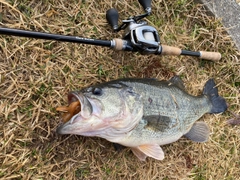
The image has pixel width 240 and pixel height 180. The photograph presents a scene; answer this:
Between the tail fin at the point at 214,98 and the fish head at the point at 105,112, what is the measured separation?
1186 millimetres

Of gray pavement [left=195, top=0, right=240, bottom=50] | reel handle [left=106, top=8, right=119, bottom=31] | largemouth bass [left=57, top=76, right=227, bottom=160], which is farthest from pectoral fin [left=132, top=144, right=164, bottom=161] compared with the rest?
gray pavement [left=195, top=0, right=240, bottom=50]

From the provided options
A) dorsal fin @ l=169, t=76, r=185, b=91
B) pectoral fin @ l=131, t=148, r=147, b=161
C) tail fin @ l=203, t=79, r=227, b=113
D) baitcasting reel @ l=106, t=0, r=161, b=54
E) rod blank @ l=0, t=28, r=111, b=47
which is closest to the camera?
rod blank @ l=0, t=28, r=111, b=47

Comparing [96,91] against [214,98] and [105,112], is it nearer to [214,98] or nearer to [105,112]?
[105,112]

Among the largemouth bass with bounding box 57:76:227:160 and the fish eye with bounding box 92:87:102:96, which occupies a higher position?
the fish eye with bounding box 92:87:102:96

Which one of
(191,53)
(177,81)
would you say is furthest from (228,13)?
(177,81)

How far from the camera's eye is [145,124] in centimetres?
278

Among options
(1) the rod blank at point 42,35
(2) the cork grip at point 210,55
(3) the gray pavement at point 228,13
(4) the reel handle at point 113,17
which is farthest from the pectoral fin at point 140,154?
(3) the gray pavement at point 228,13

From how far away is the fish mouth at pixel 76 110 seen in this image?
2393mm

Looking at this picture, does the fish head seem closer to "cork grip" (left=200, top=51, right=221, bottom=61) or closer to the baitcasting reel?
the baitcasting reel

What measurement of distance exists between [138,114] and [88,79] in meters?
0.68

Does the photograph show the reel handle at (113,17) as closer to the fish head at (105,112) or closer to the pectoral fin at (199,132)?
the fish head at (105,112)

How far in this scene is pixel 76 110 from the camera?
252 cm

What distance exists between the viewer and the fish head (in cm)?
241

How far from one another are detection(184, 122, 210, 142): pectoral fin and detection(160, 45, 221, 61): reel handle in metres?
0.75
